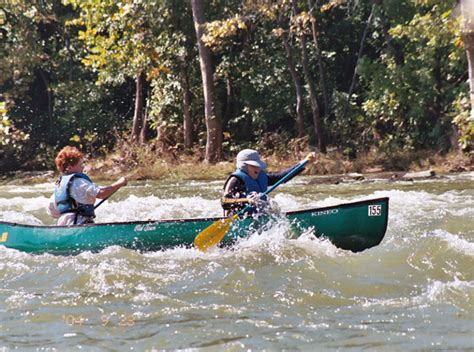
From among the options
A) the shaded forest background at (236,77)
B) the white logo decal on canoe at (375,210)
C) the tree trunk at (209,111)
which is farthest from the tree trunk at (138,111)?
the white logo decal on canoe at (375,210)

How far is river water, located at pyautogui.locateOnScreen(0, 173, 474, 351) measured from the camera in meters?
5.12

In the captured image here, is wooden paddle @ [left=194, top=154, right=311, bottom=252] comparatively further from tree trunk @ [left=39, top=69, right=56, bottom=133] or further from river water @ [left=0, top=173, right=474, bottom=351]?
tree trunk @ [left=39, top=69, right=56, bottom=133]

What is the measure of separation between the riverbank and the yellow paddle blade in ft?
28.3

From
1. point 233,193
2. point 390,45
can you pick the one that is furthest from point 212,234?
point 390,45

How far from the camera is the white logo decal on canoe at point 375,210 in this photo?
7.90 metres

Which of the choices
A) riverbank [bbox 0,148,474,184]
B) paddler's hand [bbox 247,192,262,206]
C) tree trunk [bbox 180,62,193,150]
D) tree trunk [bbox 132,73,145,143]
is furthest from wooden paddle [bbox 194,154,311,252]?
tree trunk [bbox 132,73,145,143]

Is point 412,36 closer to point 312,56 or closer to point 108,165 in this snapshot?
point 312,56

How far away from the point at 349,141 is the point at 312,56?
280 centimetres

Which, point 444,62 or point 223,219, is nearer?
point 223,219

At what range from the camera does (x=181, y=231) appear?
835 cm

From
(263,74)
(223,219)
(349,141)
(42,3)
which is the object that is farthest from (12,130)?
(223,219)

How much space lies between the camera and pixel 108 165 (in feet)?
74.8

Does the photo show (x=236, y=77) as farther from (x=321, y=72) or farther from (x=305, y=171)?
(x=305, y=171)

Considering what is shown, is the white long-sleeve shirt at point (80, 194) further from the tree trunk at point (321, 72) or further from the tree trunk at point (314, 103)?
the tree trunk at point (321, 72)
